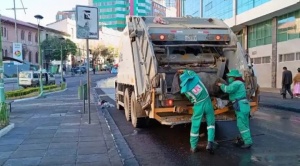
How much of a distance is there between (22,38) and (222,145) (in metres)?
61.8

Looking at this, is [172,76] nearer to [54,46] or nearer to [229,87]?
[229,87]

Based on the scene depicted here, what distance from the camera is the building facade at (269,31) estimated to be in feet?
80.5

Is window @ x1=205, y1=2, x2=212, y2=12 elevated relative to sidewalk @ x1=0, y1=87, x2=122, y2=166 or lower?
elevated

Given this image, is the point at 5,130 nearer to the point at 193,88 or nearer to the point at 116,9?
the point at 193,88

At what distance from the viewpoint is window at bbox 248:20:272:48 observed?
28592 mm

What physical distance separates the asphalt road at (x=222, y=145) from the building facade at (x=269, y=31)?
1416 cm

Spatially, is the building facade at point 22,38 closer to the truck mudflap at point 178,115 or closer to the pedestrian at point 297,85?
the pedestrian at point 297,85

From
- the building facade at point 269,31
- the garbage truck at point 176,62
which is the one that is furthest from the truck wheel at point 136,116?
the building facade at point 269,31

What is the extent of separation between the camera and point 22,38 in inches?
2549

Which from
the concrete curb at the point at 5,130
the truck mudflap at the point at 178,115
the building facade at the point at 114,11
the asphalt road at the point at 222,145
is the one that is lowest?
the asphalt road at the point at 222,145

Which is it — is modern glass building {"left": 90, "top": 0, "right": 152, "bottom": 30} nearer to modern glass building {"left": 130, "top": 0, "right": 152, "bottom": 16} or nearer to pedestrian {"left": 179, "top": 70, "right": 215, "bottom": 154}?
modern glass building {"left": 130, "top": 0, "right": 152, "bottom": 16}

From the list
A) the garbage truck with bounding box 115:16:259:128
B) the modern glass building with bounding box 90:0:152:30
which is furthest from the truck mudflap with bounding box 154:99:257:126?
the modern glass building with bounding box 90:0:152:30

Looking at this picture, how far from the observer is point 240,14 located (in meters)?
30.6

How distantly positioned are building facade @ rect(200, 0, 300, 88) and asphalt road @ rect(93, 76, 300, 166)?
14161 mm
